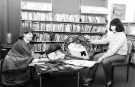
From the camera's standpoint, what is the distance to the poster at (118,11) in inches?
210

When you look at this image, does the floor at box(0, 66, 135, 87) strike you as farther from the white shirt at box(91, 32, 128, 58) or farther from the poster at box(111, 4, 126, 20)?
the poster at box(111, 4, 126, 20)

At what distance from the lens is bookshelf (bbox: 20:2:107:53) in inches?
174

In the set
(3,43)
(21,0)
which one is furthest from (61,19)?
(3,43)

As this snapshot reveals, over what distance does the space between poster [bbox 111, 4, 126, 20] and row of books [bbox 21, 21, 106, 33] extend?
0.71 metres

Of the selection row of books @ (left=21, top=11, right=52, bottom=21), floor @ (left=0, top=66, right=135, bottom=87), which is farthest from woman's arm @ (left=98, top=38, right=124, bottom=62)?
row of books @ (left=21, top=11, right=52, bottom=21)

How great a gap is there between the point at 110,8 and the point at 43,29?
88.3 inches

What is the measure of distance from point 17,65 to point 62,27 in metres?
2.09

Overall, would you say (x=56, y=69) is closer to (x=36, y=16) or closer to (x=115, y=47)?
(x=115, y=47)

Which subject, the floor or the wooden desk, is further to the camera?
the floor

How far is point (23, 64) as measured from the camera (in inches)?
114

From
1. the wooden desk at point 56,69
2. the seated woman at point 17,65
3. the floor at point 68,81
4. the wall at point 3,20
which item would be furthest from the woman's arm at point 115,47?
the wall at point 3,20

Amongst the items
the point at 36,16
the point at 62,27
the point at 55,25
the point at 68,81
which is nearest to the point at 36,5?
the point at 36,16

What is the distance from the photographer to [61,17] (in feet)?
15.1

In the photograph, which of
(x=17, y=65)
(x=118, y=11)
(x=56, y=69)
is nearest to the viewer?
(x=56, y=69)
